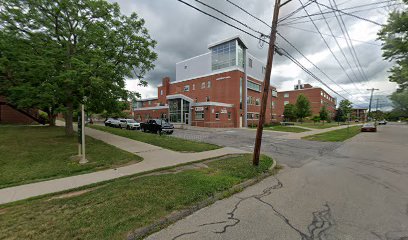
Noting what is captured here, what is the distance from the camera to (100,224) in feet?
11.5

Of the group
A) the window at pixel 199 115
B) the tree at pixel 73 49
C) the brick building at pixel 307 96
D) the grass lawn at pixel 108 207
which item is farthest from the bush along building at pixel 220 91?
the brick building at pixel 307 96

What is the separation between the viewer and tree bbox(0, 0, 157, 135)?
1027 centimetres

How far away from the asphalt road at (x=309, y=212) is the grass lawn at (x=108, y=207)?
0.57 m

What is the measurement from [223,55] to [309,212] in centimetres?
3886

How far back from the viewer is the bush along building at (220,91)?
35.6 meters

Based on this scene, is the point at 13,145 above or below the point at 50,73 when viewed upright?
below

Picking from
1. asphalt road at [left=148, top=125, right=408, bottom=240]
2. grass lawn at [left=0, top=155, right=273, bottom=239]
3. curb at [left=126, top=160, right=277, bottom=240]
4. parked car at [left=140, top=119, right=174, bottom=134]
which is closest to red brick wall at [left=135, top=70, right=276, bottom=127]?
parked car at [left=140, top=119, right=174, bottom=134]

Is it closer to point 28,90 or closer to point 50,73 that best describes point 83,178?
point 50,73

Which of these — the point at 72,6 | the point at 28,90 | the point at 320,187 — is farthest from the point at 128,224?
the point at 72,6

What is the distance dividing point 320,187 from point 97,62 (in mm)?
11066

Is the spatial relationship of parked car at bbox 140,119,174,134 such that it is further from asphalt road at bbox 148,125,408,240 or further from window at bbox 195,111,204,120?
asphalt road at bbox 148,125,408,240

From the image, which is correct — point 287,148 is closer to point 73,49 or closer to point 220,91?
point 73,49

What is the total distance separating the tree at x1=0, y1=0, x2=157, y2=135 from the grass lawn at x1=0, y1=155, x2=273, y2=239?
6.40m

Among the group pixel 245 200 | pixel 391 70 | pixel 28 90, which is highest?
pixel 391 70
